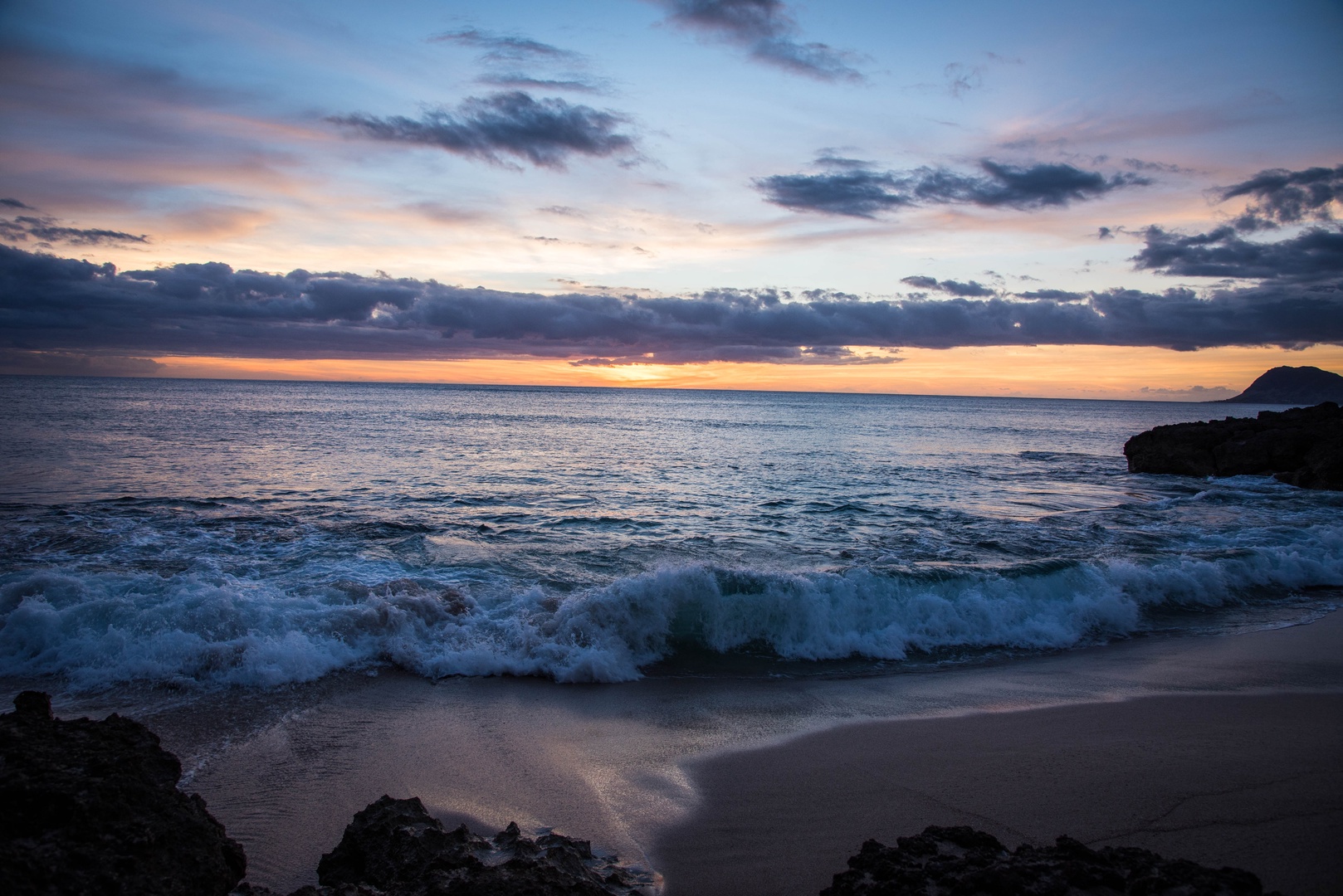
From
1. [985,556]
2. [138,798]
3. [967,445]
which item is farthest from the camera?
[967,445]

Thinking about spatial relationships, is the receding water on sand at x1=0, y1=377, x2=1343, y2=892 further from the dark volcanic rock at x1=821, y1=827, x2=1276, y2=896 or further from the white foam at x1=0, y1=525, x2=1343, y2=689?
the dark volcanic rock at x1=821, y1=827, x2=1276, y2=896

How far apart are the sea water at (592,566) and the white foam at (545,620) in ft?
0.11

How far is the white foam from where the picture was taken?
7.17 metres

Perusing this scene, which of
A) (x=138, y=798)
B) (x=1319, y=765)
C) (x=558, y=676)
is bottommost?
(x=558, y=676)

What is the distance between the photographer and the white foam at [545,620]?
23.5 feet

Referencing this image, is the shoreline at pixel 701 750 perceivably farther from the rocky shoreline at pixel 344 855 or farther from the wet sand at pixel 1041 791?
the rocky shoreline at pixel 344 855

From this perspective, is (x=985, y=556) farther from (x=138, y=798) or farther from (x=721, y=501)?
(x=138, y=798)

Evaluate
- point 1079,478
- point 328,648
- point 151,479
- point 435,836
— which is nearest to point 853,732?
point 435,836

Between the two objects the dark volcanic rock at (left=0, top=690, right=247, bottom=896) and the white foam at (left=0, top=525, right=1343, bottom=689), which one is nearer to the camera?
the dark volcanic rock at (left=0, top=690, right=247, bottom=896)

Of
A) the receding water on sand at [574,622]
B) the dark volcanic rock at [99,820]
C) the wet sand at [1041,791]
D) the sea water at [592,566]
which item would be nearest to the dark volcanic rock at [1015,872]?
the wet sand at [1041,791]

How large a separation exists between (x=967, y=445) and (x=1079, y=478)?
14457 millimetres

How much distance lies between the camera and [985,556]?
40.5 feet

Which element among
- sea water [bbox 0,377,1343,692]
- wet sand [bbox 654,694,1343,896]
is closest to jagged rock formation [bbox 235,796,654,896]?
wet sand [bbox 654,694,1343,896]

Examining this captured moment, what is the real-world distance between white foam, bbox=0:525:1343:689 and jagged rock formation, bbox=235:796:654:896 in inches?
145
